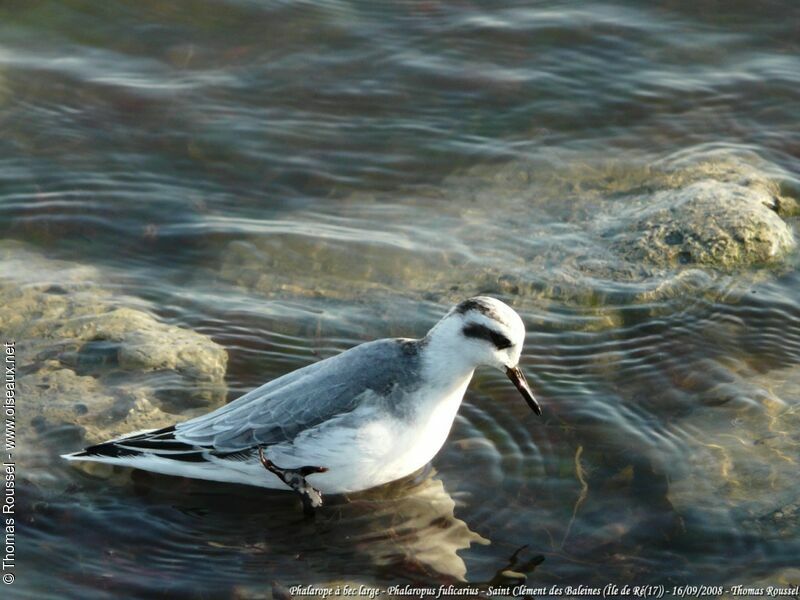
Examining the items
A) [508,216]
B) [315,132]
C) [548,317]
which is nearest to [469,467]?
[548,317]

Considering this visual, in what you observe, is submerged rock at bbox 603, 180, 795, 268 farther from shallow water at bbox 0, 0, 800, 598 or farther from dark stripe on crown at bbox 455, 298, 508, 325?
dark stripe on crown at bbox 455, 298, 508, 325

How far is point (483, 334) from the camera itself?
20.1 feet

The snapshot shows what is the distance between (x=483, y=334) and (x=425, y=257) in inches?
86.1

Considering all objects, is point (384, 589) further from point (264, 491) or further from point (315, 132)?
point (315, 132)

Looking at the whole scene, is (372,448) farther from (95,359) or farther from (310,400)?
(95,359)

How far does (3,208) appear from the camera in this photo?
8.61 meters

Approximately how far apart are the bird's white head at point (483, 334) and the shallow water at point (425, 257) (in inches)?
27.1

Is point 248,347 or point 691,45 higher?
point 691,45

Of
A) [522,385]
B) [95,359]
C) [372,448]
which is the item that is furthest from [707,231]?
[95,359]

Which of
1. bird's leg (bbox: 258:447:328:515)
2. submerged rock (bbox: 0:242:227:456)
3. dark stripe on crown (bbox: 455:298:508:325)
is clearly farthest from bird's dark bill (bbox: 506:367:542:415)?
submerged rock (bbox: 0:242:227:456)

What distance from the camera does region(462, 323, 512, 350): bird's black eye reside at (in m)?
6.08

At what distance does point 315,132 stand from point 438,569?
16.3 feet

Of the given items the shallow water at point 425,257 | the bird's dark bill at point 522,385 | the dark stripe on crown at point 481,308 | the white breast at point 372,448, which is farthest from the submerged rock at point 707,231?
the white breast at point 372,448

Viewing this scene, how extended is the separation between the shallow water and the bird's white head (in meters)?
0.69
